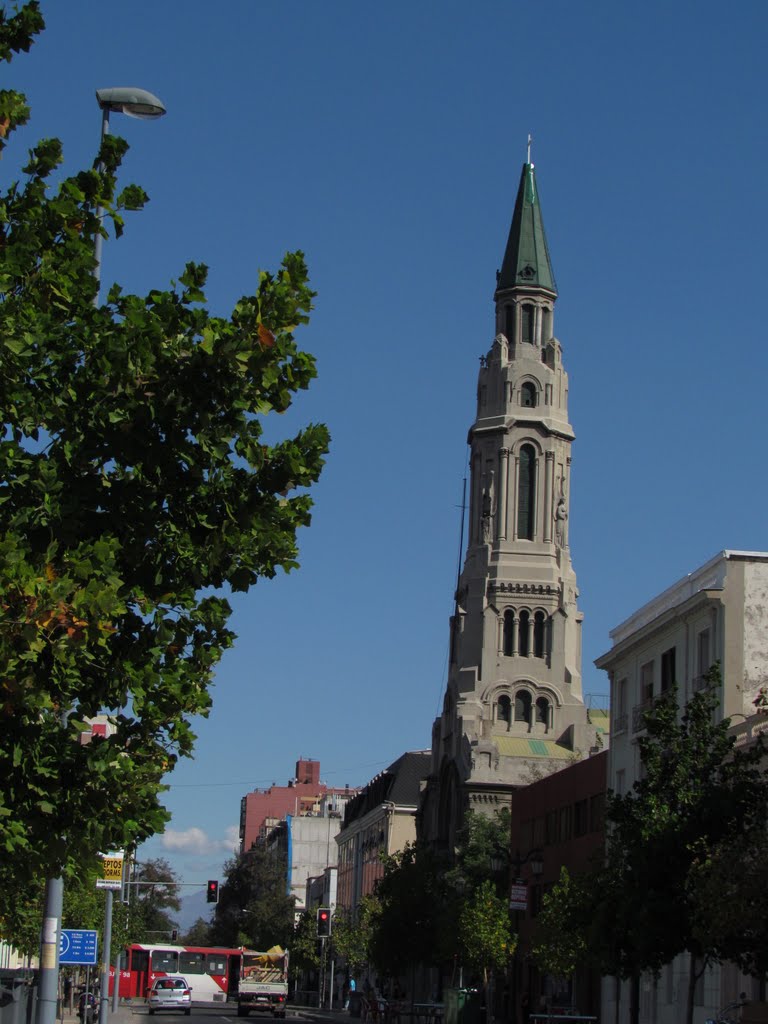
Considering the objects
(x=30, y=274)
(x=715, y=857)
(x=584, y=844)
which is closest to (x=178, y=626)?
→ (x=30, y=274)

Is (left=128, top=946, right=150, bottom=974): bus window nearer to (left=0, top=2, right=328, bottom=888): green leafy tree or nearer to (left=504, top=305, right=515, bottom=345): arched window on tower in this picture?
→ (left=504, top=305, right=515, bottom=345): arched window on tower

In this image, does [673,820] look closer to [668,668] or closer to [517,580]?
[668,668]

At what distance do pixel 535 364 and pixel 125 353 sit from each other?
356 feet

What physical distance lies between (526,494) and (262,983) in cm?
4079

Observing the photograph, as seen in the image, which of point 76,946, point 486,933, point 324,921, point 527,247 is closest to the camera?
point 76,946

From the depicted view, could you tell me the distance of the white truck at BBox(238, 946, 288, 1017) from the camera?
92062mm

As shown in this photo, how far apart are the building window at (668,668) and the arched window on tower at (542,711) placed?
58424 millimetres

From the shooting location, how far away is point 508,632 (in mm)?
116875

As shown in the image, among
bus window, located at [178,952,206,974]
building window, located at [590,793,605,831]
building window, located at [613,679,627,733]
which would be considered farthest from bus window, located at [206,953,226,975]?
building window, located at [613,679,627,733]

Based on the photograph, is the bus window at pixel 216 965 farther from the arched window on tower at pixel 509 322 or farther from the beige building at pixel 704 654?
the arched window on tower at pixel 509 322

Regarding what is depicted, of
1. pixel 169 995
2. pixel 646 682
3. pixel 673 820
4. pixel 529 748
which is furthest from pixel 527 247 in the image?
pixel 673 820

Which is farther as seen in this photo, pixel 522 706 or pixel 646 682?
pixel 522 706

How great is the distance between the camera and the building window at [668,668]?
55.7 m

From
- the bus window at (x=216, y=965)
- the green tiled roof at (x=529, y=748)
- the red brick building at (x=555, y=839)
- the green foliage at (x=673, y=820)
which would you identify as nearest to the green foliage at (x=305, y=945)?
the green tiled roof at (x=529, y=748)
